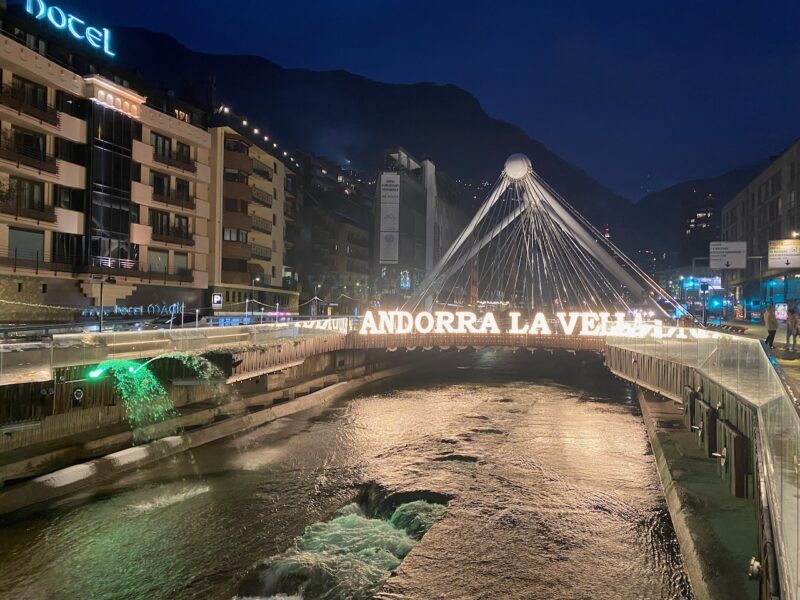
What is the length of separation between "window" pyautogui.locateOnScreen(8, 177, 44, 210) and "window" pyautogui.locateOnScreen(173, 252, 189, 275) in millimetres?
14000

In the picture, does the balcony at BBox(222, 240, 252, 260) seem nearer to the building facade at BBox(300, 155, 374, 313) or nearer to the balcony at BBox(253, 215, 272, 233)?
the balcony at BBox(253, 215, 272, 233)

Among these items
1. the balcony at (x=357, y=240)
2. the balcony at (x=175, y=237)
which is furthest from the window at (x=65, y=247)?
the balcony at (x=357, y=240)

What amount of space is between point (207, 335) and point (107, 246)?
24336mm

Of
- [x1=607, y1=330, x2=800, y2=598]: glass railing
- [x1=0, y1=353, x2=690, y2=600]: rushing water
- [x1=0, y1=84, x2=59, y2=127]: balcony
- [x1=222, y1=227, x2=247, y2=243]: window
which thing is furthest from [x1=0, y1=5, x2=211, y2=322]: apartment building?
[x1=607, y1=330, x2=800, y2=598]: glass railing

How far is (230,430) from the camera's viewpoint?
25.1 meters

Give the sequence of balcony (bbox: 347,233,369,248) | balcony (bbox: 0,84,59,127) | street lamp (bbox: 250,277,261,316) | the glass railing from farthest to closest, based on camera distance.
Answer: balcony (bbox: 347,233,369,248)
street lamp (bbox: 250,277,261,316)
balcony (bbox: 0,84,59,127)
the glass railing

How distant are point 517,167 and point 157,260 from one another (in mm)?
32134

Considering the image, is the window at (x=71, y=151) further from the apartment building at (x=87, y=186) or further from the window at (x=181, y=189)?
the window at (x=181, y=189)

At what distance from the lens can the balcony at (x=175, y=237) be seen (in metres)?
50.0

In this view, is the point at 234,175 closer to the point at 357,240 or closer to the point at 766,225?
the point at 357,240

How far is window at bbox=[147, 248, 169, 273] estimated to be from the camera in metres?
49.5

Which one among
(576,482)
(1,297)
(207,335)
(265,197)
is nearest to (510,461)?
(576,482)

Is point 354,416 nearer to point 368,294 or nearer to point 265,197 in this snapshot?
point 265,197

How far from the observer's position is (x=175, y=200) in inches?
2023
